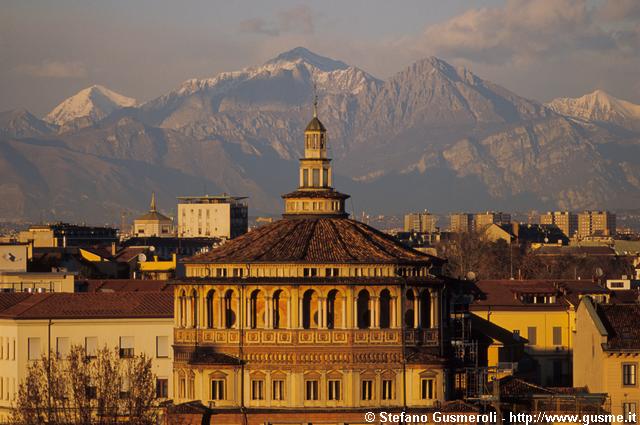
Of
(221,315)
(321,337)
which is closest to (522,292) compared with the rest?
(321,337)

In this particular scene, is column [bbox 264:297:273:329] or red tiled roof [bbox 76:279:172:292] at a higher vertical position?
red tiled roof [bbox 76:279:172:292]

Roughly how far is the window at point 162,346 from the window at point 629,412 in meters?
19.1

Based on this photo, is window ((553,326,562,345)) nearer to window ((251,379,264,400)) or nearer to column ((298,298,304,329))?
column ((298,298,304,329))

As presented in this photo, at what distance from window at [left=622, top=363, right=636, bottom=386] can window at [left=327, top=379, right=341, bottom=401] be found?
12378mm

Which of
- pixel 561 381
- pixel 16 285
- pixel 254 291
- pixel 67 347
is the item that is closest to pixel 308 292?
pixel 254 291

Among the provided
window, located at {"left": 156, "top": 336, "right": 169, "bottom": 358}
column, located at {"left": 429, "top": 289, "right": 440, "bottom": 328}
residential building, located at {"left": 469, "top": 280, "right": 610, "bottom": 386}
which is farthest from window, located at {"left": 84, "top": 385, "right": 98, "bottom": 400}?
residential building, located at {"left": 469, "top": 280, "right": 610, "bottom": 386}

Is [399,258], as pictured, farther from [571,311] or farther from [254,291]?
[571,311]

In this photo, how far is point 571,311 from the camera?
121m

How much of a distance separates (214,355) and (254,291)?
284cm

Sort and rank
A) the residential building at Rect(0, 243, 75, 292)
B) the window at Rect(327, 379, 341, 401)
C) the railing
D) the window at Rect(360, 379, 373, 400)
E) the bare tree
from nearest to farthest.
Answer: the bare tree
the window at Rect(360, 379, 373, 400)
the window at Rect(327, 379, 341, 401)
the railing
the residential building at Rect(0, 243, 75, 292)

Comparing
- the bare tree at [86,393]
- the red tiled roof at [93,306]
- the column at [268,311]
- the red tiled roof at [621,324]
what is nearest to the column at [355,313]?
the column at [268,311]

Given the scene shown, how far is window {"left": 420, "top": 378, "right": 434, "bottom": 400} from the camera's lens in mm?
91188

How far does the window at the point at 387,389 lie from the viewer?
9119cm

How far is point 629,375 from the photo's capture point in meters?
96.6
